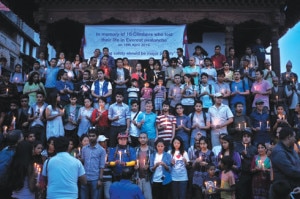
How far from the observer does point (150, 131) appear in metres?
9.71

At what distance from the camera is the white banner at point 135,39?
578 inches

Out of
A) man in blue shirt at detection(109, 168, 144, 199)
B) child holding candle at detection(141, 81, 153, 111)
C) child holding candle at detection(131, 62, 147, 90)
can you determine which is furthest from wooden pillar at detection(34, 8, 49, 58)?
man in blue shirt at detection(109, 168, 144, 199)

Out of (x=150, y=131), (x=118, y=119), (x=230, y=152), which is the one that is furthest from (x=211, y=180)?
(x=118, y=119)

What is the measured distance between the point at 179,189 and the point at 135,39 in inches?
313

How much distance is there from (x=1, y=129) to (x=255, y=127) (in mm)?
6673

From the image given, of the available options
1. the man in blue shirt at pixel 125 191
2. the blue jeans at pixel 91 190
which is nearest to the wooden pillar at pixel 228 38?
the blue jeans at pixel 91 190

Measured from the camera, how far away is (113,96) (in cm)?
1140

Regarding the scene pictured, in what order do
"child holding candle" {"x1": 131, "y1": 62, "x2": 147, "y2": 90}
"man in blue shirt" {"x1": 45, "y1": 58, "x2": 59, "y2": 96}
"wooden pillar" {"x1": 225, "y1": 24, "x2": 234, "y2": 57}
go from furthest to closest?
1. "wooden pillar" {"x1": 225, "y1": 24, "x2": 234, "y2": 57}
2. "child holding candle" {"x1": 131, "y1": 62, "x2": 147, "y2": 90}
3. "man in blue shirt" {"x1": 45, "y1": 58, "x2": 59, "y2": 96}

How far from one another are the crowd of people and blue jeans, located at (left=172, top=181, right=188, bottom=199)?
21mm

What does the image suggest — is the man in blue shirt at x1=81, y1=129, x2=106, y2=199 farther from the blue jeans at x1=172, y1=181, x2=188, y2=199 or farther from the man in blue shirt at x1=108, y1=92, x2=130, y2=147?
the man in blue shirt at x1=108, y1=92, x2=130, y2=147

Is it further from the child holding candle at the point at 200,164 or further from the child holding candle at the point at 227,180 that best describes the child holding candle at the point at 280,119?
the child holding candle at the point at 227,180

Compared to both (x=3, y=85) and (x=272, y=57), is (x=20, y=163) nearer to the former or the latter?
(x=3, y=85)

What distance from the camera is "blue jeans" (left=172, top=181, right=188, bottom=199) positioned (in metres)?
8.16

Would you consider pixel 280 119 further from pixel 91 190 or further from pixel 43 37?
pixel 43 37
